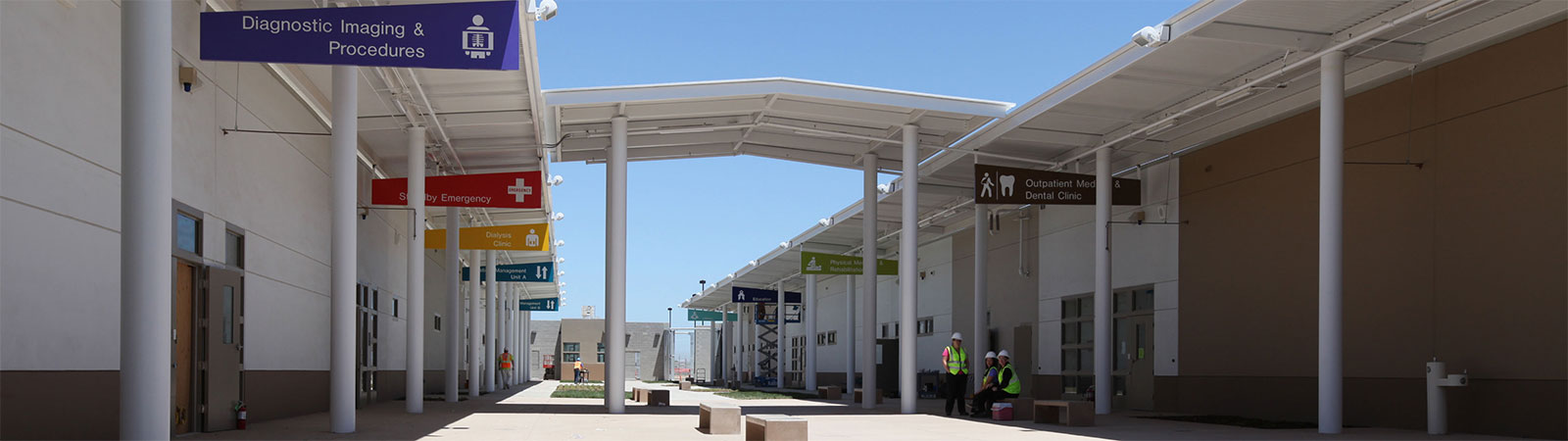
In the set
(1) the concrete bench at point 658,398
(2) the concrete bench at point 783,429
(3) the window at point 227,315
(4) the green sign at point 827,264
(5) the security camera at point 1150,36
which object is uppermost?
(5) the security camera at point 1150,36

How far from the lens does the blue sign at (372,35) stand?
8.93 metres

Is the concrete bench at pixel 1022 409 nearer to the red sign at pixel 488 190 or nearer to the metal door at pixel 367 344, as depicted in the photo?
the red sign at pixel 488 190

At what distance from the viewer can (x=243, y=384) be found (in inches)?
597

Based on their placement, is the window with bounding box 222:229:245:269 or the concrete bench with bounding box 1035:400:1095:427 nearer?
the window with bounding box 222:229:245:269

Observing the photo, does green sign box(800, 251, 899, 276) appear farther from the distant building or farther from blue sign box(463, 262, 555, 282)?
the distant building

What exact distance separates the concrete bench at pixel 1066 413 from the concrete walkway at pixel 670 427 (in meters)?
0.23

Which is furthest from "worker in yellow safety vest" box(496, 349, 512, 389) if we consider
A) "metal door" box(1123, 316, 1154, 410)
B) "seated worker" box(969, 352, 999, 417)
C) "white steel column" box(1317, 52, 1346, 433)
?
"white steel column" box(1317, 52, 1346, 433)

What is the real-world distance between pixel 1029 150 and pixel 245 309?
13248mm

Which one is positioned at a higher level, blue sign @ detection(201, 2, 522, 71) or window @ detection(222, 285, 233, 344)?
blue sign @ detection(201, 2, 522, 71)

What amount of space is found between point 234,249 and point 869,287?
10.5m

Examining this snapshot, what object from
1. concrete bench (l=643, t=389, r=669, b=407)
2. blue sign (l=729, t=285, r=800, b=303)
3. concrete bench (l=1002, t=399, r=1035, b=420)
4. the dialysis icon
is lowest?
concrete bench (l=643, t=389, r=669, b=407)

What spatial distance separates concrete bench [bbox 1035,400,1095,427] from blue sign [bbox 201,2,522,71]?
32.8ft

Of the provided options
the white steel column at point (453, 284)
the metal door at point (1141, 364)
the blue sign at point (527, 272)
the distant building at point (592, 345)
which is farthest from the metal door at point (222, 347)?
the distant building at point (592, 345)

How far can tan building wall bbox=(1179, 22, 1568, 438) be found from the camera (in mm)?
13445
